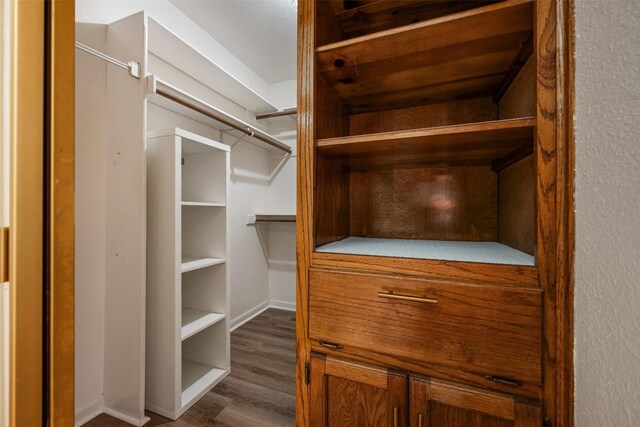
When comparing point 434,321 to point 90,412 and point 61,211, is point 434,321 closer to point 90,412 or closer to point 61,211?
point 61,211

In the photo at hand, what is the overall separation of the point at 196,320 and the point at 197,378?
33cm

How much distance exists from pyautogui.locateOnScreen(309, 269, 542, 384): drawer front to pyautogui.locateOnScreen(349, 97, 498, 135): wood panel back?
0.68 meters

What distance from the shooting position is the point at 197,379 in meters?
1.48

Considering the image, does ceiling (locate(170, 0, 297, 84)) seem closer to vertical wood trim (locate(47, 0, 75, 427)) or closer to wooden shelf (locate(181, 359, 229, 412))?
vertical wood trim (locate(47, 0, 75, 427))

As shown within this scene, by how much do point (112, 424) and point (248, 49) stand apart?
256 cm

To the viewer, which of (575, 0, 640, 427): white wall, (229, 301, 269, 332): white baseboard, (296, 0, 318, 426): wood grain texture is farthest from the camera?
(229, 301, 269, 332): white baseboard

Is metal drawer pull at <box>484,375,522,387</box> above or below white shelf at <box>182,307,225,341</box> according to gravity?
above

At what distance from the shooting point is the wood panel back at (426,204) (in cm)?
95

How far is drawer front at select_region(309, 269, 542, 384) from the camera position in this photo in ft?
1.70

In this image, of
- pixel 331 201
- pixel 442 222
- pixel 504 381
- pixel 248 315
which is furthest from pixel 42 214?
pixel 248 315

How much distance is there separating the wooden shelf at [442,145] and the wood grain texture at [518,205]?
0.05m

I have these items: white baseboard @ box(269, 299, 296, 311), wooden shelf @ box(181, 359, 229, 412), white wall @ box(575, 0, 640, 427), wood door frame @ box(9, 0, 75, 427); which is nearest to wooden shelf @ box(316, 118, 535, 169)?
white wall @ box(575, 0, 640, 427)

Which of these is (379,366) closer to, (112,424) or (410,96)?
(410,96)

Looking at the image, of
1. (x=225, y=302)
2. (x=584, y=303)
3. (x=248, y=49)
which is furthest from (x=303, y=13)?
(x=248, y=49)
